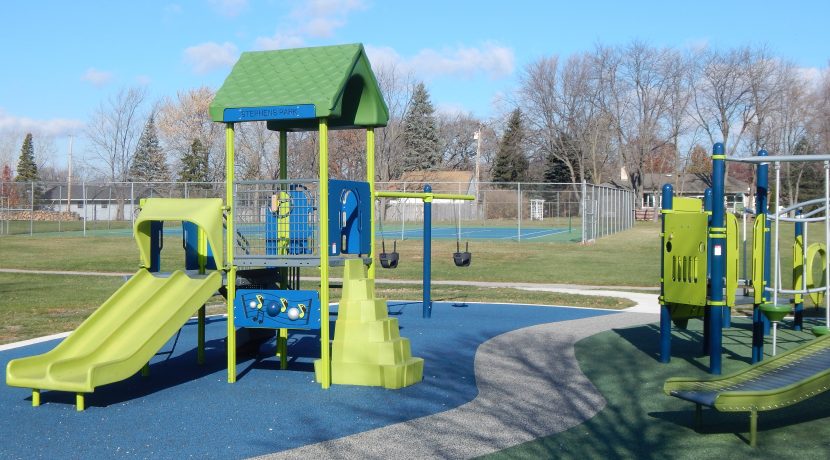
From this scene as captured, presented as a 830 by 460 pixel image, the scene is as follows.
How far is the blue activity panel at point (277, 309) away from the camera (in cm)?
914

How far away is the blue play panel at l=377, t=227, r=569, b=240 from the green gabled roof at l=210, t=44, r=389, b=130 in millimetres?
29110

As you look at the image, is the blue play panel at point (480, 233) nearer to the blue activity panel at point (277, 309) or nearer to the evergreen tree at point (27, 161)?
→ the blue activity panel at point (277, 309)

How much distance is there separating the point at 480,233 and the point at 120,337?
121ft

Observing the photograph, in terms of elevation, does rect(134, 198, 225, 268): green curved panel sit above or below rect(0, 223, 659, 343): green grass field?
above

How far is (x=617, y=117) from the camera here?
76562mm

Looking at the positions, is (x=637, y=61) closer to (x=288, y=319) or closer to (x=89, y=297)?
(x=89, y=297)

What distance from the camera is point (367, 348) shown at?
29.5ft

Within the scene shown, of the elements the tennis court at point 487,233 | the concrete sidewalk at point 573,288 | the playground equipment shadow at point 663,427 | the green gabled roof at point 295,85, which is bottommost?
the concrete sidewalk at point 573,288

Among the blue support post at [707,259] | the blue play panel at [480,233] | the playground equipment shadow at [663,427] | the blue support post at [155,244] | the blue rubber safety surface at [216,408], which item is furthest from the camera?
the blue play panel at [480,233]

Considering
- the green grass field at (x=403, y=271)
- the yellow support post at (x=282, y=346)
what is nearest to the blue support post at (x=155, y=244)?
the yellow support post at (x=282, y=346)

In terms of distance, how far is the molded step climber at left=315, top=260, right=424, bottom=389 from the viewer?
889 cm

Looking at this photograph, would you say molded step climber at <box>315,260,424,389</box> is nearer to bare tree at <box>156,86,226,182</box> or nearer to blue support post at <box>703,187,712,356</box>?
blue support post at <box>703,187,712,356</box>

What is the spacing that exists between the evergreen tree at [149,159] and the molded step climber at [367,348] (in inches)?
2751

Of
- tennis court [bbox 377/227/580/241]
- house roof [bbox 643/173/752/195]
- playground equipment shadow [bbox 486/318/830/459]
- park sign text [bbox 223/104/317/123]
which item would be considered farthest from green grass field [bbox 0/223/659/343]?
house roof [bbox 643/173/752/195]
